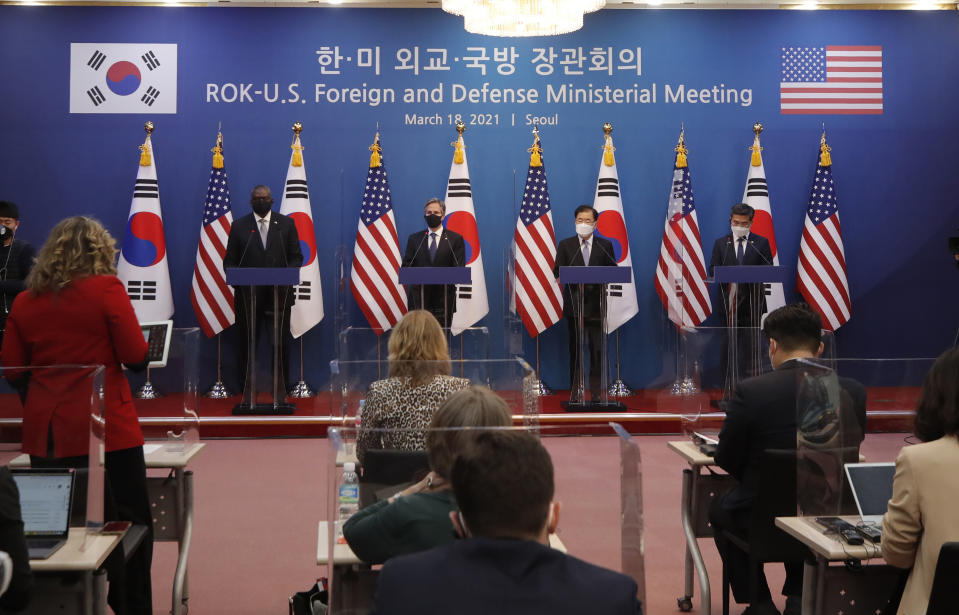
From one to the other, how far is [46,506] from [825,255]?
7.78 metres

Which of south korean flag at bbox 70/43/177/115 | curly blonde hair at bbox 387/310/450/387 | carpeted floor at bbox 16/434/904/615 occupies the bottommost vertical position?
carpeted floor at bbox 16/434/904/615

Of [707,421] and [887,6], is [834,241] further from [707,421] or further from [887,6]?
[707,421]

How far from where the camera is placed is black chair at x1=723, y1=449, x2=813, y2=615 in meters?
3.39

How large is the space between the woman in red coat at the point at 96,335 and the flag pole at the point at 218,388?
527 centimetres

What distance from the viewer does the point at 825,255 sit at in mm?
9117

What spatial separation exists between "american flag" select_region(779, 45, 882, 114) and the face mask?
486 cm

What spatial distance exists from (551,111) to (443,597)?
8222 mm

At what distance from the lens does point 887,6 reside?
30.8 feet

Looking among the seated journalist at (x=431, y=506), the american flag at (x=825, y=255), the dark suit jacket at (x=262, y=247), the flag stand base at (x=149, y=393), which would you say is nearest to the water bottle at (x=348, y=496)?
the seated journalist at (x=431, y=506)

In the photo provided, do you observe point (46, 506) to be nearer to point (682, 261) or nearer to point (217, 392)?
point (217, 392)

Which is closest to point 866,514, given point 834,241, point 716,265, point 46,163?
point 716,265

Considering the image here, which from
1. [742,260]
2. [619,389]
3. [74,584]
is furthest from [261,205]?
[74,584]

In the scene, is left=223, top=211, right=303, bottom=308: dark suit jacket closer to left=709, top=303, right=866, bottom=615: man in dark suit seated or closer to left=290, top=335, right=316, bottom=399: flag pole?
left=290, top=335, right=316, bottom=399: flag pole

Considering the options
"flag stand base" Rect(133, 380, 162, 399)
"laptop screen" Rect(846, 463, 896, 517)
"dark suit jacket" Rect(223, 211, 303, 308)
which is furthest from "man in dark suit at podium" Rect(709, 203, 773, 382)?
"laptop screen" Rect(846, 463, 896, 517)
